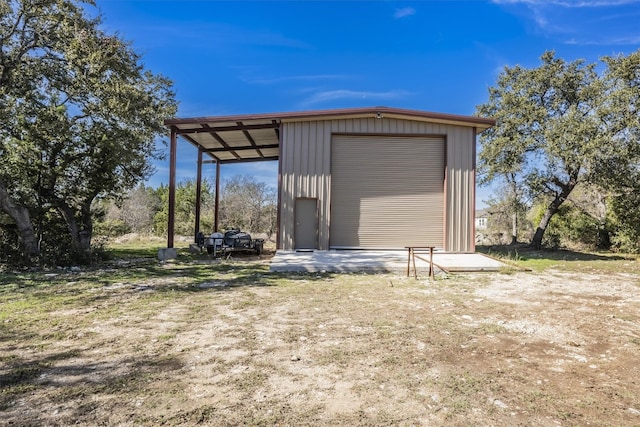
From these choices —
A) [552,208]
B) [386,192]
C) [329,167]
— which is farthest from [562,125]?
[329,167]

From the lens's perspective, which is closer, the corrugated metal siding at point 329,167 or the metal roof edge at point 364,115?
the metal roof edge at point 364,115

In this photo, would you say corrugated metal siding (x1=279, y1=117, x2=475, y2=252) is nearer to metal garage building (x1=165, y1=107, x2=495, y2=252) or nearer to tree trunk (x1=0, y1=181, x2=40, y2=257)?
metal garage building (x1=165, y1=107, x2=495, y2=252)

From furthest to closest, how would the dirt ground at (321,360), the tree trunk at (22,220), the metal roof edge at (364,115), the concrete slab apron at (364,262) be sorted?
1. the metal roof edge at (364,115)
2. the concrete slab apron at (364,262)
3. the tree trunk at (22,220)
4. the dirt ground at (321,360)

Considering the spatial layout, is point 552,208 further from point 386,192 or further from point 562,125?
point 386,192

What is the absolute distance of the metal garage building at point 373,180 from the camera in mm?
12266

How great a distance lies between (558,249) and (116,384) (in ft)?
58.3

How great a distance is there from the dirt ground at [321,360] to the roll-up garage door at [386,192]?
6.47m

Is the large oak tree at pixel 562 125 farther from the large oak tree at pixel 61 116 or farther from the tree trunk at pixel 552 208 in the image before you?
the large oak tree at pixel 61 116

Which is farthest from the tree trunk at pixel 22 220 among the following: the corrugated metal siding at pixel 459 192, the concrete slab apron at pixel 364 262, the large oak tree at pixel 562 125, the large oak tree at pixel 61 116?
the large oak tree at pixel 562 125

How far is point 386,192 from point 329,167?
2173mm

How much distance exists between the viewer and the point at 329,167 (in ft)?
40.3

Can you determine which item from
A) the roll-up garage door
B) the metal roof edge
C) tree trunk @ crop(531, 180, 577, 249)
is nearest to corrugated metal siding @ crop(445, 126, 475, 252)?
the roll-up garage door

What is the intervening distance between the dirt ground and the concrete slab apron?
300 cm

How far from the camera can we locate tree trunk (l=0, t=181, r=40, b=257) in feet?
29.2
